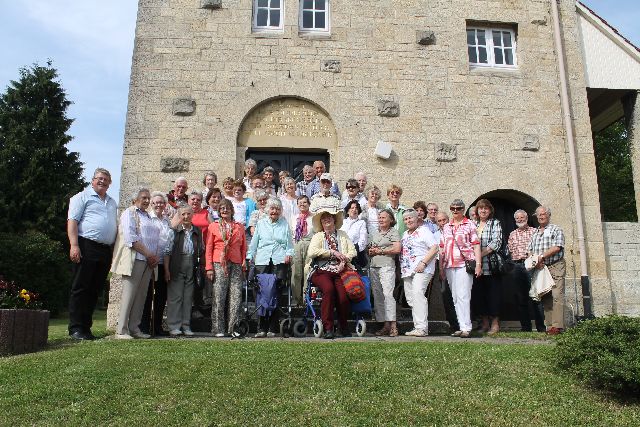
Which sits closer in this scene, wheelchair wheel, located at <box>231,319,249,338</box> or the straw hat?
wheelchair wheel, located at <box>231,319,249,338</box>

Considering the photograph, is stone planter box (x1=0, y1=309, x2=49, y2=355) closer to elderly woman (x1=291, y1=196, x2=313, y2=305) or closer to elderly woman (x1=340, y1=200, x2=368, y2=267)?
elderly woman (x1=291, y1=196, x2=313, y2=305)

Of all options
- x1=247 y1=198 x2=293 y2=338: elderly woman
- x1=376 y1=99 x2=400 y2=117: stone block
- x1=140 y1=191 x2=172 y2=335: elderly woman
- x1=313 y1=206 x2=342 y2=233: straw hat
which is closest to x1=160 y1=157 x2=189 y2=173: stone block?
x1=140 y1=191 x2=172 y2=335: elderly woman

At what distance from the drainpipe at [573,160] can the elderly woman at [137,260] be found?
7.27 m

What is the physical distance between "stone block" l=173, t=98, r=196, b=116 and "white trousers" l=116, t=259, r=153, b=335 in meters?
3.89

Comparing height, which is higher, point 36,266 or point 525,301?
point 36,266

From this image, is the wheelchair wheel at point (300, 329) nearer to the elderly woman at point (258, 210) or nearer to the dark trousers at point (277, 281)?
the dark trousers at point (277, 281)

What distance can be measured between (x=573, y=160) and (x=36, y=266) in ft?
54.0

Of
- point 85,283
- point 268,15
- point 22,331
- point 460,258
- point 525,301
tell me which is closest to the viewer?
point 22,331

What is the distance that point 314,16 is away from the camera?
10.9m

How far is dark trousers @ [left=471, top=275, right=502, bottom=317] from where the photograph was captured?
802 centimetres

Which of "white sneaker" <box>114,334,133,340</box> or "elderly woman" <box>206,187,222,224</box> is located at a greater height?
"elderly woman" <box>206,187,222,224</box>

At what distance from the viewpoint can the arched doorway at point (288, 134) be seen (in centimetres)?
1032

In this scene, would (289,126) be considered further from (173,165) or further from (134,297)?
(134,297)

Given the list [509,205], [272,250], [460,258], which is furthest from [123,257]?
[509,205]
